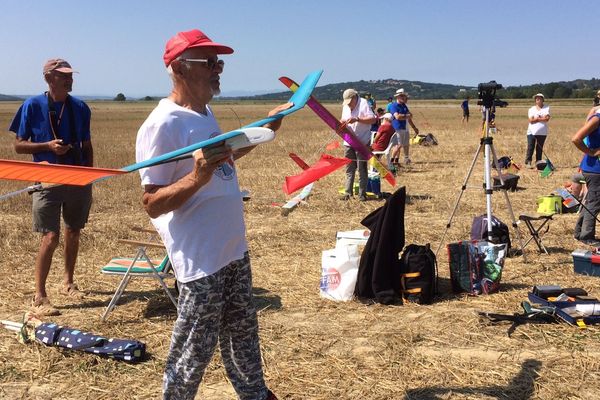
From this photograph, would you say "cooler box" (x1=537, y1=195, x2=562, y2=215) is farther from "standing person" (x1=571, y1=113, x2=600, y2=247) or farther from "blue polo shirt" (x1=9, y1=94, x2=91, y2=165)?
"blue polo shirt" (x1=9, y1=94, x2=91, y2=165)

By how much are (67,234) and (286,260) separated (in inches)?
97.4

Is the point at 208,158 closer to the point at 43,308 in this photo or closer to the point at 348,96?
the point at 43,308

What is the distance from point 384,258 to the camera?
5168 millimetres

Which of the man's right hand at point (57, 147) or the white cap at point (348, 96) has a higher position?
the white cap at point (348, 96)

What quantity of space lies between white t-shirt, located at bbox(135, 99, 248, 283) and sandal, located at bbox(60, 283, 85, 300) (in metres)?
3.14

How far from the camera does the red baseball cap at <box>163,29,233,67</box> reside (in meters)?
2.46

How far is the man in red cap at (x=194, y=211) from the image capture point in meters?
2.44

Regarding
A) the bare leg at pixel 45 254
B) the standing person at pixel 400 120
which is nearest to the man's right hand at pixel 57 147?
the bare leg at pixel 45 254

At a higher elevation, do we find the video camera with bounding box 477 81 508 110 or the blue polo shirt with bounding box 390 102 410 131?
the video camera with bounding box 477 81 508 110

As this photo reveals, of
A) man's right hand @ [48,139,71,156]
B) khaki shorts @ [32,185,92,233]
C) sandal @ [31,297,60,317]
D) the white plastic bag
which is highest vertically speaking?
man's right hand @ [48,139,71,156]

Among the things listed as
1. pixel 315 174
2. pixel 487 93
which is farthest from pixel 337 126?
pixel 487 93

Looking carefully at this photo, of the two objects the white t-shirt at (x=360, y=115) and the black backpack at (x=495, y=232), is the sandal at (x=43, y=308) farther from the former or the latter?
the white t-shirt at (x=360, y=115)

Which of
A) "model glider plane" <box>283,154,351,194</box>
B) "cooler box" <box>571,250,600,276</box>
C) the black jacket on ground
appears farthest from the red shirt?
the black jacket on ground

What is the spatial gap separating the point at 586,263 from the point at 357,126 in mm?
4668
